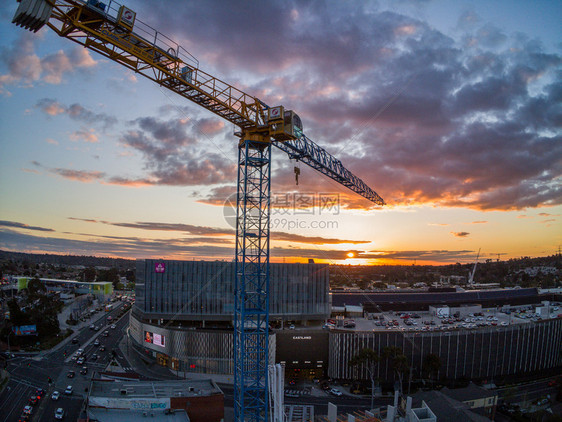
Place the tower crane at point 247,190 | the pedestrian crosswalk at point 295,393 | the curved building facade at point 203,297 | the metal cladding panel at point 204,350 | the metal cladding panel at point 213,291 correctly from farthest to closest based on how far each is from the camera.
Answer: the metal cladding panel at point 213,291
the curved building facade at point 203,297
the metal cladding panel at point 204,350
the pedestrian crosswalk at point 295,393
the tower crane at point 247,190

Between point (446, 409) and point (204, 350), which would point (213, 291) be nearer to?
point (204, 350)

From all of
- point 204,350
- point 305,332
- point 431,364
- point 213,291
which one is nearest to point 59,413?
point 204,350

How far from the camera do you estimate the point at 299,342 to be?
52.3 metres

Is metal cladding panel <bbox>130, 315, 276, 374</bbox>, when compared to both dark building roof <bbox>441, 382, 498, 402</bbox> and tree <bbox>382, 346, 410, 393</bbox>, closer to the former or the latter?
tree <bbox>382, 346, 410, 393</bbox>

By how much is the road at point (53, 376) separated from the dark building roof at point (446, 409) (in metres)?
34.0

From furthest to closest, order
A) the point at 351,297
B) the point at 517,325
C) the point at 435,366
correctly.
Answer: the point at 351,297, the point at 517,325, the point at 435,366

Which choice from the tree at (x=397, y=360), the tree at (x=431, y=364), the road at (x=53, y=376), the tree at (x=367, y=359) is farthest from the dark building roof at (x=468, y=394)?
the road at (x=53, y=376)

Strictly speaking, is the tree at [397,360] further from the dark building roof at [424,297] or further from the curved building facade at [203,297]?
the dark building roof at [424,297]

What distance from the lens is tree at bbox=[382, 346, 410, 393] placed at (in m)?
46.2

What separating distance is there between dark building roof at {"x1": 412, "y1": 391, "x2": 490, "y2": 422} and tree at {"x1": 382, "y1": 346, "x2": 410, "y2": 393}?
8394 millimetres

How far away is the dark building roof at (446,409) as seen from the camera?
31.3 m

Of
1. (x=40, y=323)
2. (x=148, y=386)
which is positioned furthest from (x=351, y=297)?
(x=40, y=323)

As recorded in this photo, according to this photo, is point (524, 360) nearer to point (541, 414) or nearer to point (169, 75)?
point (541, 414)

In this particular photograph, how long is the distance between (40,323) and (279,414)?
199 ft
